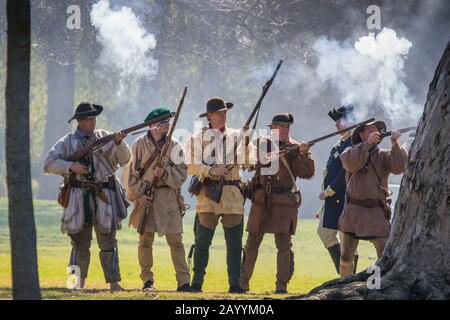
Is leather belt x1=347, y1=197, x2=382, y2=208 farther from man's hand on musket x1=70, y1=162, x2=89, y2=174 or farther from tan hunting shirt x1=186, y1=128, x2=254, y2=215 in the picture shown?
man's hand on musket x1=70, y1=162, x2=89, y2=174

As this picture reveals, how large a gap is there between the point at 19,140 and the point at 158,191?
5338 millimetres

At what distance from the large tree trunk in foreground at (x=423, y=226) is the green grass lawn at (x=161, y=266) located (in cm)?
273

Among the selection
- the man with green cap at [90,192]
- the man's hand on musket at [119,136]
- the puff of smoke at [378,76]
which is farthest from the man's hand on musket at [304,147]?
the puff of smoke at [378,76]

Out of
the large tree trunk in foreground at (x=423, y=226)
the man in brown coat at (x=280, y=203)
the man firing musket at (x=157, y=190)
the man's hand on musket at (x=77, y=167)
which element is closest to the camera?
the large tree trunk in foreground at (x=423, y=226)

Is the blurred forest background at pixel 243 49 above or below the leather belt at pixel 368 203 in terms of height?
above

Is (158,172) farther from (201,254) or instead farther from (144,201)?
(201,254)

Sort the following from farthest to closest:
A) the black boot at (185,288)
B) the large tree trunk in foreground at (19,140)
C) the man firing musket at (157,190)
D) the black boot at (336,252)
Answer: the black boot at (336,252)
the man firing musket at (157,190)
the black boot at (185,288)
the large tree trunk in foreground at (19,140)

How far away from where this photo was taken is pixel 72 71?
39688 millimetres

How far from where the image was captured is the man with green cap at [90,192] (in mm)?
13891

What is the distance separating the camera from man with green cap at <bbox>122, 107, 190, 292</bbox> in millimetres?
14398

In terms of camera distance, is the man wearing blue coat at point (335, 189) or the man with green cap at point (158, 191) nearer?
the man with green cap at point (158, 191)

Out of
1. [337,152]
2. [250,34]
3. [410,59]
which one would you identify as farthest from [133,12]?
[337,152]

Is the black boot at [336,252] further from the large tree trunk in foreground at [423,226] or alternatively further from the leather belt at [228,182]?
the large tree trunk in foreground at [423,226]

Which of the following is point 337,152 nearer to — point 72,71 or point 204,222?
point 204,222
